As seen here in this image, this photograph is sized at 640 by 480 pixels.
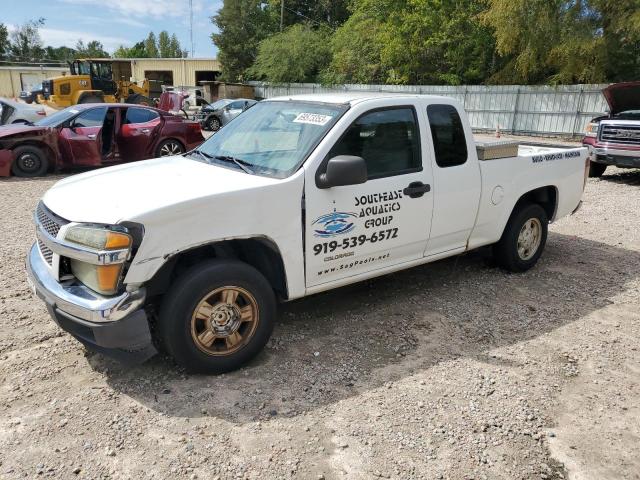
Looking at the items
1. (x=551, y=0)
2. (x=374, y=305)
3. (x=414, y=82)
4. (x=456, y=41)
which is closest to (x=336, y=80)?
(x=414, y=82)

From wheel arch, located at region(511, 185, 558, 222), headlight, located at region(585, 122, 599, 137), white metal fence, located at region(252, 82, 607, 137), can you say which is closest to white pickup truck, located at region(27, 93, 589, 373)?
wheel arch, located at region(511, 185, 558, 222)

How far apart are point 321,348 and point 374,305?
3.14 ft

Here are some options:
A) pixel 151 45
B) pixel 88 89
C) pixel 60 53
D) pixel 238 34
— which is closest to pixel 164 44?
pixel 151 45

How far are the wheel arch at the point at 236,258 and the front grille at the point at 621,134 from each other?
995 centimetres

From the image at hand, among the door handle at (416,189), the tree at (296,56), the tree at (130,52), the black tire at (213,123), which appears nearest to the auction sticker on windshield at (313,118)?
the door handle at (416,189)

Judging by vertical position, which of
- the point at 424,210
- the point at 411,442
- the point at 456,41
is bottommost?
the point at 411,442

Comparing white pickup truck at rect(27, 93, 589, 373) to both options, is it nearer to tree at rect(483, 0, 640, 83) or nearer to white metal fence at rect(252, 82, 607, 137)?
white metal fence at rect(252, 82, 607, 137)

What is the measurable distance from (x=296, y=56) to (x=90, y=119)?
29566 millimetres

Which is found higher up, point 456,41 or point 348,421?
point 456,41

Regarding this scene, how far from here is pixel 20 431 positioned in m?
2.97

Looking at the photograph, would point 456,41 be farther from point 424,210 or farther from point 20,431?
point 20,431

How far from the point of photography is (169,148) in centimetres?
1191

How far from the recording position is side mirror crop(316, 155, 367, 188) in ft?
11.6

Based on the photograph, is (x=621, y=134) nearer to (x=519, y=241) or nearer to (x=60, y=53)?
(x=519, y=241)
